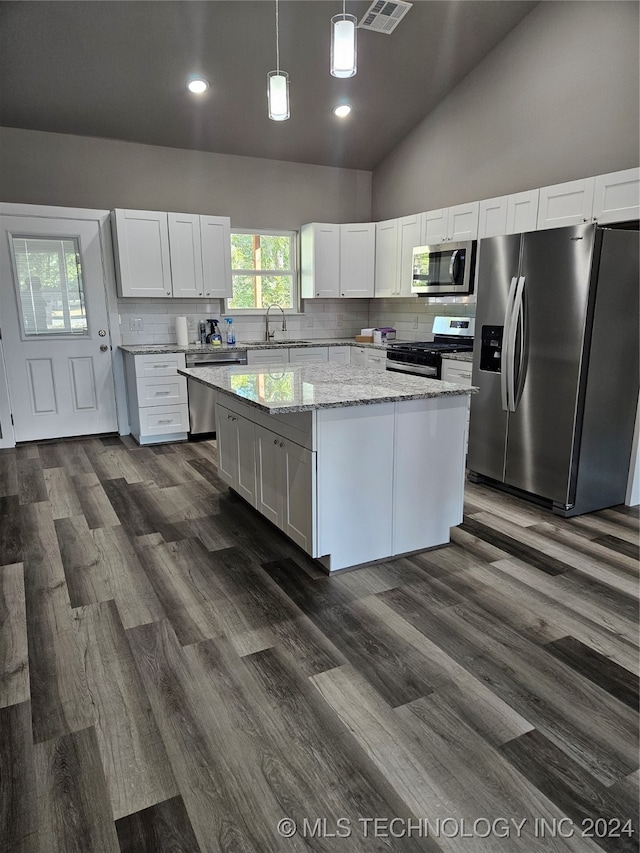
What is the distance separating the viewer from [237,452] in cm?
343

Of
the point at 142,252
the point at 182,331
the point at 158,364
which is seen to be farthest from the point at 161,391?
the point at 142,252

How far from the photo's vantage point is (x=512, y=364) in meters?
3.53

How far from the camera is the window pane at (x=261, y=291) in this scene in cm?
609

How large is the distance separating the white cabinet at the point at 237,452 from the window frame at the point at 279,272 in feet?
8.70

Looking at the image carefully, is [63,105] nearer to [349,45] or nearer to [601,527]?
[349,45]

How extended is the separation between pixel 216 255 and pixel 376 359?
1.97 metres

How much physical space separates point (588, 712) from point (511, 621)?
523 mm

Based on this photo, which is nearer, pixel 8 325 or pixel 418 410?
pixel 418 410

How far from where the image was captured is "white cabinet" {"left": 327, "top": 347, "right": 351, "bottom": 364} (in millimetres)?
5953

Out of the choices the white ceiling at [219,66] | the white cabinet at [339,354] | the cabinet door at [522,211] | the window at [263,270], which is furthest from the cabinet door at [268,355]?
the cabinet door at [522,211]

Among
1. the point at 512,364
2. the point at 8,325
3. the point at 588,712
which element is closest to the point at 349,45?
the point at 512,364

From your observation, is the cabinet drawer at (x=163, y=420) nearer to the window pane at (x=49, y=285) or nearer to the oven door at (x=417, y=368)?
the window pane at (x=49, y=285)

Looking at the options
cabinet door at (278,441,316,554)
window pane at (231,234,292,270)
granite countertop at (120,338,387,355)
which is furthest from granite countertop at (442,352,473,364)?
window pane at (231,234,292,270)

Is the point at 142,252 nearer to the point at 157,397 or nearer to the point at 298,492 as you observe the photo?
the point at 157,397
